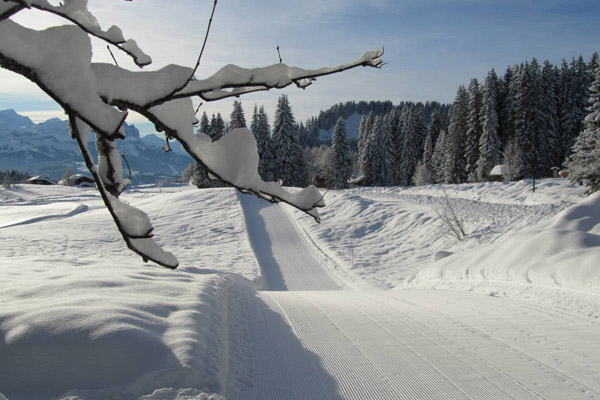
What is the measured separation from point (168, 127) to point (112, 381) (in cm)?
255

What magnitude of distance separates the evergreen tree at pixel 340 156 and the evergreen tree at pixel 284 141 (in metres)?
6.28

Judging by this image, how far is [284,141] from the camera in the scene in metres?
48.7

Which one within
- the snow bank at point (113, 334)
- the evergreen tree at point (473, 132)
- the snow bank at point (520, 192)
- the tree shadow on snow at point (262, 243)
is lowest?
the tree shadow on snow at point (262, 243)

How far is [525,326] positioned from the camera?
625cm

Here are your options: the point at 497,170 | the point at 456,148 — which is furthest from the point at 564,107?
the point at 497,170

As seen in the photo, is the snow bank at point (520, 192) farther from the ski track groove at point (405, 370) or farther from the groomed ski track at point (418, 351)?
the ski track groove at point (405, 370)

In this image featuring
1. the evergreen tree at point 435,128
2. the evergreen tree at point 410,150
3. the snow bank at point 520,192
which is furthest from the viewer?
the evergreen tree at point 410,150

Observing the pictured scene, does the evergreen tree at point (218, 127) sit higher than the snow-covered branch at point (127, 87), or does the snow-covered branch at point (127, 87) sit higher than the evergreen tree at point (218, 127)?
the evergreen tree at point (218, 127)

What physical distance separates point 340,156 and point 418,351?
49122mm

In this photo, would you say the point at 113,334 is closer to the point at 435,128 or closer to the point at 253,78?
the point at 253,78

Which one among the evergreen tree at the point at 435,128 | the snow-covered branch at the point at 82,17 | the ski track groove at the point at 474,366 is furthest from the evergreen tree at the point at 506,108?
the snow-covered branch at the point at 82,17

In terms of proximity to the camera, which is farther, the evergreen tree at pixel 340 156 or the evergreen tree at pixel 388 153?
the evergreen tree at pixel 388 153

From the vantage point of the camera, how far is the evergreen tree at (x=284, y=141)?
4872cm

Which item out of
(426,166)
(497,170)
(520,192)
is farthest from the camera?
(426,166)
